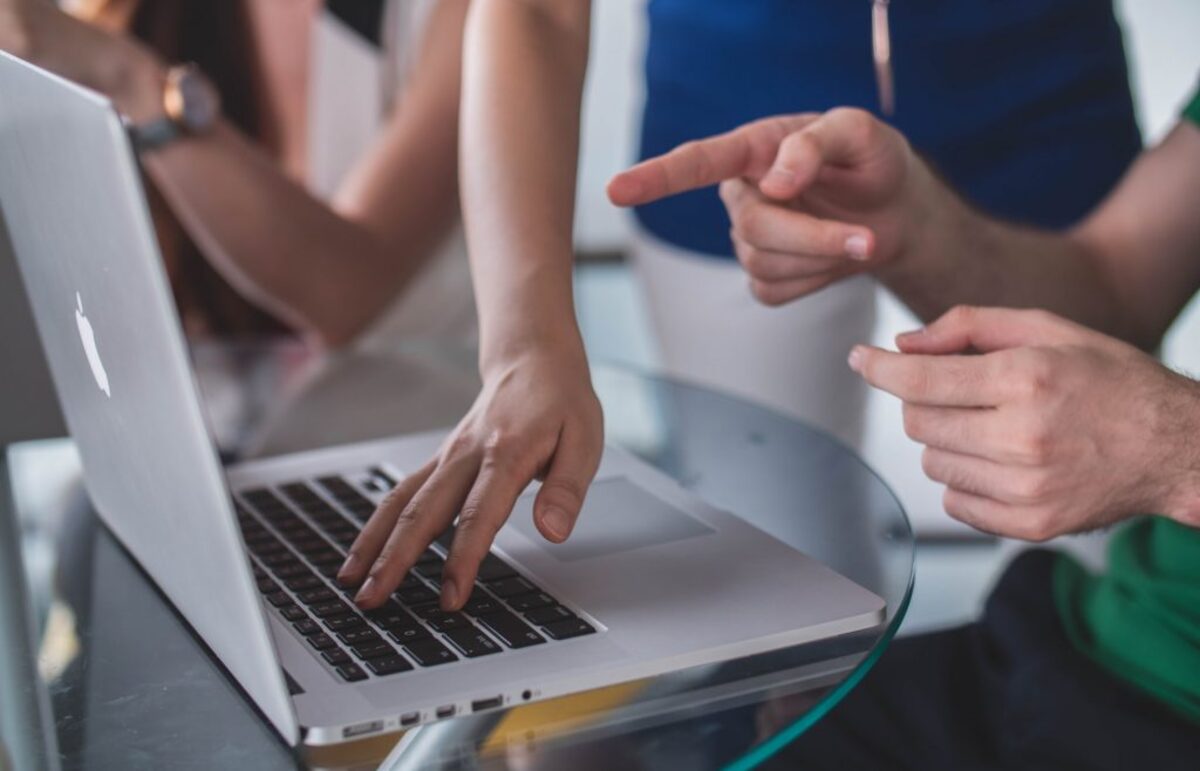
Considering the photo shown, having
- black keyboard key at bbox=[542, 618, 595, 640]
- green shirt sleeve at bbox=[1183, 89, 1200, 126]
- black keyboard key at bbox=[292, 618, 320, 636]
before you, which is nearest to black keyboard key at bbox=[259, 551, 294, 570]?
black keyboard key at bbox=[292, 618, 320, 636]

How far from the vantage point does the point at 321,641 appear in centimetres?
75

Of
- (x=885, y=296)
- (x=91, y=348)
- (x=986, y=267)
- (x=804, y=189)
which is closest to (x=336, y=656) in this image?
(x=91, y=348)

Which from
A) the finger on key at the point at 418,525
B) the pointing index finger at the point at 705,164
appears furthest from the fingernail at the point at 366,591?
the pointing index finger at the point at 705,164

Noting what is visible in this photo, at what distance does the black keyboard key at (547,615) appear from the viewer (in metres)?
0.77

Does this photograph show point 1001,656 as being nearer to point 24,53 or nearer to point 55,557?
point 55,557

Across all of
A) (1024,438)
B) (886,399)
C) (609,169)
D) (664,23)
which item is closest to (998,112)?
(664,23)

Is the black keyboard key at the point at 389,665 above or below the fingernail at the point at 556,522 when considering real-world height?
below

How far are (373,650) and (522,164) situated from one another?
20.0 inches

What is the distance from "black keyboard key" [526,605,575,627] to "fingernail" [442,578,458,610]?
4 centimetres

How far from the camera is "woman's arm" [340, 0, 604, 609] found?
83 cm

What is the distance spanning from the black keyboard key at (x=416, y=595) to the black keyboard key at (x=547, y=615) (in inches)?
2.4

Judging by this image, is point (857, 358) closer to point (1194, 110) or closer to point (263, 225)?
point (1194, 110)

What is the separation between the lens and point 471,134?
3.88ft

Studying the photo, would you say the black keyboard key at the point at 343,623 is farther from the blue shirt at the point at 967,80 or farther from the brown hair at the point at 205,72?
the brown hair at the point at 205,72
